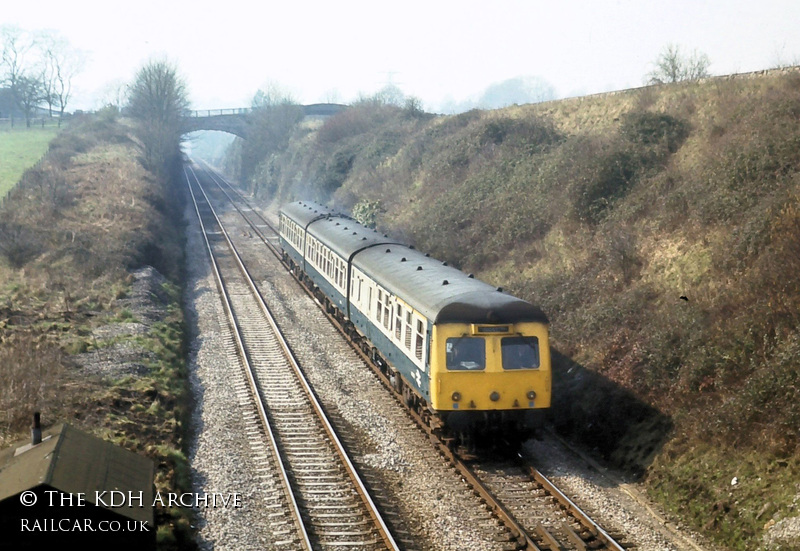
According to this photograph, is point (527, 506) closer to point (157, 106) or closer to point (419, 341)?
point (419, 341)

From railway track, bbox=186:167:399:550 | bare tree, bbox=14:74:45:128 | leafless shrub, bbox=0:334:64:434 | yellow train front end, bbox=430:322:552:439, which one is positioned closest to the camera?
railway track, bbox=186:167:399:550

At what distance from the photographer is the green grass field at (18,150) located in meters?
48.8

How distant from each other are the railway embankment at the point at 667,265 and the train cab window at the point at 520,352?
8.76 ft

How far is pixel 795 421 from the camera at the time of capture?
434 inches

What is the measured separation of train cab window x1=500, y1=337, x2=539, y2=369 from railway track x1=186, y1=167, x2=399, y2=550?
11.2ft

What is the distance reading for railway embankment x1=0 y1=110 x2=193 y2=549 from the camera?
13375 millimetres

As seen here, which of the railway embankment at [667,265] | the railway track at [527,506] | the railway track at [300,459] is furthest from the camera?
the railway embankment at [667,265]

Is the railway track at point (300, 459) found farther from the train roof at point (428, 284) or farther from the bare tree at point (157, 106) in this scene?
the bare tree at point (157, 106)

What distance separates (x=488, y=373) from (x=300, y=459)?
386 centimetres

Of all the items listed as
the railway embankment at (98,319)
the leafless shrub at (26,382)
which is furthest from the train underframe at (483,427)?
the leafless shrub at (26,382)

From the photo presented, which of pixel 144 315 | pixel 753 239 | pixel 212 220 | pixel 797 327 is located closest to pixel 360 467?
pixel 797 327

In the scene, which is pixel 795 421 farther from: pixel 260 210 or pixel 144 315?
pixel 260 210

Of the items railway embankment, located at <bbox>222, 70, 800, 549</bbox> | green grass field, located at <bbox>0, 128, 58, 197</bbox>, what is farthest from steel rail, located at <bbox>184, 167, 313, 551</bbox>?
green grass field, located at <bbox>0, 128, 58, 197</bbox>

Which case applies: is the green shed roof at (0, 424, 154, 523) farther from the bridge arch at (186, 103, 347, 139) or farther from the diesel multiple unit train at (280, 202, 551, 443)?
the bridge arch at (186, 103, 347, 139)
